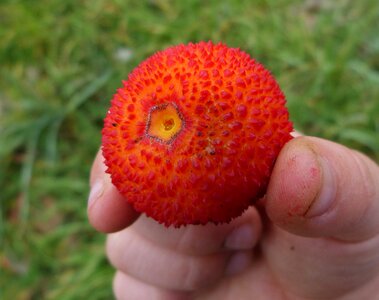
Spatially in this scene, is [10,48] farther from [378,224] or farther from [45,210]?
[378,224]

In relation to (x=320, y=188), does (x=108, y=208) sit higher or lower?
lower

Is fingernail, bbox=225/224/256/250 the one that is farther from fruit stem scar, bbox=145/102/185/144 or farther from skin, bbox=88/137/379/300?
fruit stem scar, bbox=145/102/185/144

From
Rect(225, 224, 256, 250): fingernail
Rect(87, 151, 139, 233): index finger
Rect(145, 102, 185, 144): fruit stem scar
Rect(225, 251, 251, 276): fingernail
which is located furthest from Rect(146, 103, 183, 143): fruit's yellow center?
Rect(225, 251, 251, 276): fingernail

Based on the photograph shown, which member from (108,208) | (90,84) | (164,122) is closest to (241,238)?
(108,208)

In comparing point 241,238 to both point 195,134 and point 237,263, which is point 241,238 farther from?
point 195,134

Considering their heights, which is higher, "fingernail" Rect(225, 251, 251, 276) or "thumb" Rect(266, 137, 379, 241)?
"thumb" Rect(266, 137, 379, 241)

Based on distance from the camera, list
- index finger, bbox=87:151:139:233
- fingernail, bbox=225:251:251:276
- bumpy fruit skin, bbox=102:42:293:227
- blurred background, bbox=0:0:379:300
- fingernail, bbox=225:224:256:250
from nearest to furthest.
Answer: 1. bumpy fruit skin, bbox=102:42:293:227
2. index finger, bbox=87:151:139:233
3. fingernail, bbox=225:224:256:250
4. fingernail, bbox=225:251:251:276
5. blurred background, bbox=0:0:379:300
